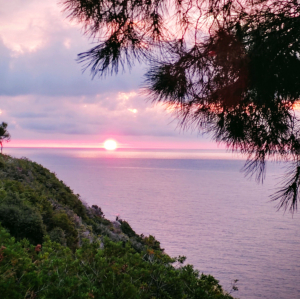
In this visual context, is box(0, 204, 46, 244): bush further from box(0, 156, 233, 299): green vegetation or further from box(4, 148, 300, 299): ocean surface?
box(4, 148, 300, 299): ocean surface

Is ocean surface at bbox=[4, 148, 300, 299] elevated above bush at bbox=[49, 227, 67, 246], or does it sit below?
below

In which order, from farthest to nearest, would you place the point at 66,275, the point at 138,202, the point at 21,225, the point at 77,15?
1. the point at 138,202
2. the point at 21,225
3. the point at 77,15
4. the point at 66,275

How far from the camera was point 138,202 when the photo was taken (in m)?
70.0

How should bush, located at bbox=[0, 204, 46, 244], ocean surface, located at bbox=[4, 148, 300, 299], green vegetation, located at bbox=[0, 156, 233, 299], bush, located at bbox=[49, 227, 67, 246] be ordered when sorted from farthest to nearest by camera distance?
ocean surface, located at bbox=[4, 148, 300, 299], bush, located at bbox=[49, 227, 67, 246], bush, located at bbox=[0, 204, 46, 244], green vegetation, located at bbox=[0, 156, 233, 299]

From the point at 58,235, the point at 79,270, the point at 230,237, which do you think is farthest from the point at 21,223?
the point at 230,237

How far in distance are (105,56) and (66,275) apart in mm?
3490

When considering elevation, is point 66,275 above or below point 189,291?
above

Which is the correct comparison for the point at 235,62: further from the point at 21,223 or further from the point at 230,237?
the point at 230,237

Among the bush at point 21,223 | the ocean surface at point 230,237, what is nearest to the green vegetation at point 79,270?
the bush at point 21,223

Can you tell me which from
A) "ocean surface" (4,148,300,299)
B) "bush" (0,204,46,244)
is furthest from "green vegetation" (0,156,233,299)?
"ocean surface" (4,148,300,299)

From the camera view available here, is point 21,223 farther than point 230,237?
No

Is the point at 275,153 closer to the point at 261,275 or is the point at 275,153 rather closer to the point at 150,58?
the point at 150,58

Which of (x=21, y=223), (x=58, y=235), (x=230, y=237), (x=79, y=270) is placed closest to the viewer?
(x=79, y=270)

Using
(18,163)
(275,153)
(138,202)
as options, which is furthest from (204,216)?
(275,153)
